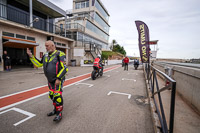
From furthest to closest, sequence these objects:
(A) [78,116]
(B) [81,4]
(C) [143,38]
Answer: (B) [81,4] < (C) [143,38] < (A) [78,116]

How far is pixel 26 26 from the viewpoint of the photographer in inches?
Answer: 438

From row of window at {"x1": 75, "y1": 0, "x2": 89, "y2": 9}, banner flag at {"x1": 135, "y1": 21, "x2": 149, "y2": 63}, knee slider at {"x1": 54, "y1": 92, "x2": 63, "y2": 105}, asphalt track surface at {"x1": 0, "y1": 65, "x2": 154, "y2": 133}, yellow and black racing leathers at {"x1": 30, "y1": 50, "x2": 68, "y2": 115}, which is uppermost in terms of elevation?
row of window at {"x1": 75, "y1": 0, "x2": 89, "y2": 9}

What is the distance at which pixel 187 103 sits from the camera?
10.9 ft

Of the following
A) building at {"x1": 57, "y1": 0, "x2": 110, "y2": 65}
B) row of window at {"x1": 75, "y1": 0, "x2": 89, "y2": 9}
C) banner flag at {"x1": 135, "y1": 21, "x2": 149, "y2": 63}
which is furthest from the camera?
row of window at {"x1": 75, "y1": 0, "x2": 89, "y2": 9}

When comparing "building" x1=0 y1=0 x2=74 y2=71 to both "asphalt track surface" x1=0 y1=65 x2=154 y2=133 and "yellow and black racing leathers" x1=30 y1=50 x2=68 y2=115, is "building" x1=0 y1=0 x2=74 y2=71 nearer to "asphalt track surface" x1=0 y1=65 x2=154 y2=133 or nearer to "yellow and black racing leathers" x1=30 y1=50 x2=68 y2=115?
"asphalt track surface" x1=0 y1=65 x2=154 y2=133

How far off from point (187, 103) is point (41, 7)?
59.0ft

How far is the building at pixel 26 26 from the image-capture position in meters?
10.2

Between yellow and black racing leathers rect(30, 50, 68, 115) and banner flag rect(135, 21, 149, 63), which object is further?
banner flag rect(135, 21, 149, 63)

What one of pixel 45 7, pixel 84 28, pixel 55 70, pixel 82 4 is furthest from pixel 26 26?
pixel 82 4

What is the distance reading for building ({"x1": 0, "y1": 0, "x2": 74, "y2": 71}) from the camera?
33.6 ft

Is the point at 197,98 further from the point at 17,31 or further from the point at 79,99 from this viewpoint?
the point at 17,31

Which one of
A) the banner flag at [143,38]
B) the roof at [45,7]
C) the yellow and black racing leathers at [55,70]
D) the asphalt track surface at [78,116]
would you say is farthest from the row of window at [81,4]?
the yellow and black racing leathers at [55,70]

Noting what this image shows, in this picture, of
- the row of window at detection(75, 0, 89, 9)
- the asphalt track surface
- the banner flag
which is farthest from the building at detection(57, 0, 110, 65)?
the asphalt track surface

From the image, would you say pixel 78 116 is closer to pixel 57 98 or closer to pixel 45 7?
pixel 57 98
